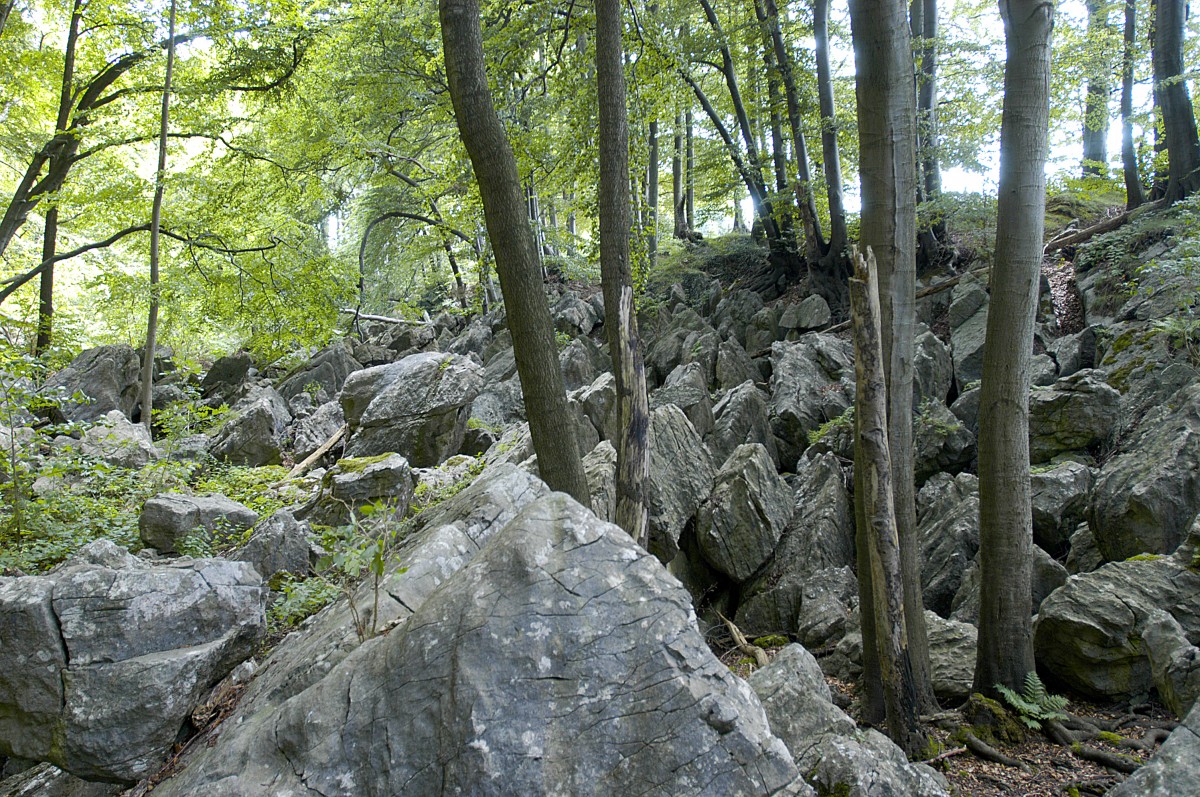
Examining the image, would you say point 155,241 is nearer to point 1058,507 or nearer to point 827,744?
point 827,744

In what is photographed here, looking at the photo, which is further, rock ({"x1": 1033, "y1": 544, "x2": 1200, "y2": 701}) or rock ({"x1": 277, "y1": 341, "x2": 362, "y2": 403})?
rock ({"x1": 277, "y1": 341, "x2": 362, "y2": 403})

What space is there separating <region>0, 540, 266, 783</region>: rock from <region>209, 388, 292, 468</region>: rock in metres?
7.59

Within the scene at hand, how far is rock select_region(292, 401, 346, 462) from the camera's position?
12.2 m

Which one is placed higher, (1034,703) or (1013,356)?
(1013,356)

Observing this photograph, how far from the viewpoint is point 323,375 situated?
16.9m

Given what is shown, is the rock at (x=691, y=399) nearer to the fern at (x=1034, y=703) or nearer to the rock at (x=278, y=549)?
the rock at (x=278, y=549)

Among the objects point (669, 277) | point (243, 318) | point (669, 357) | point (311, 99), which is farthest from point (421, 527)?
point (669, 277)

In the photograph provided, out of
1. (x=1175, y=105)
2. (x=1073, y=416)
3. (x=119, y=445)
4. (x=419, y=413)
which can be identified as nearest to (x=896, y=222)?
(x=1073, y=416)

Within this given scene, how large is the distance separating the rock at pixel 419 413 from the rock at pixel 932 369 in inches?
259

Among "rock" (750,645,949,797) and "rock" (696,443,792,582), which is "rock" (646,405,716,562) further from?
A: "rock" (750,645,949,797)

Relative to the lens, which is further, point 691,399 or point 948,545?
point 691,399

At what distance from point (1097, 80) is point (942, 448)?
9.99 meters

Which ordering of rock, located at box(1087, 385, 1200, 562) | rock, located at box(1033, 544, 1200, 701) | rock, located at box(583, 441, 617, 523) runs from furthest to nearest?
rock, located at box(583, 441, 617, 523) → rock, located at box(1087, 385, 1200, 562) → rock, located at box(1033, 544, 1200, 701)

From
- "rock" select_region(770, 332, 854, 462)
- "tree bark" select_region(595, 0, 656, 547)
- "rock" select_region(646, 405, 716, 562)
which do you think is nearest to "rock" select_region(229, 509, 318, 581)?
"tree bark" select_region(595, 0, 656, 547)
